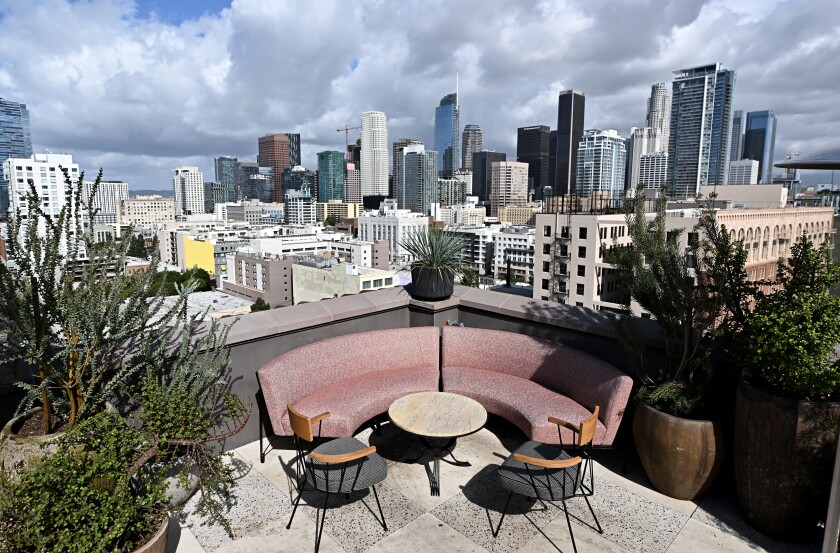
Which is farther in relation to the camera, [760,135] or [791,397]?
[760,135]

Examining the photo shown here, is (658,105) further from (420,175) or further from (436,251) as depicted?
(436,251)

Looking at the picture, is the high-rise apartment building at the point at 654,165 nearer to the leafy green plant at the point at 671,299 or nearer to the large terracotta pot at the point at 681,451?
the leafy green plant at the point at 671,299

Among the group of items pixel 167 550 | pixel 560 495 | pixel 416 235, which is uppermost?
pixel 416 235

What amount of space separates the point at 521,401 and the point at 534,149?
19380 cm

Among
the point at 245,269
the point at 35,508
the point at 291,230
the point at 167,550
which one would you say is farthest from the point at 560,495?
the point at 291,230

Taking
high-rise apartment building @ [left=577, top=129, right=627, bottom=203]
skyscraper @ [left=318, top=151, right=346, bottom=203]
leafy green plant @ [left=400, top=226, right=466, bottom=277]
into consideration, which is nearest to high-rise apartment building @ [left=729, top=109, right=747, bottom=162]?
high-rise apartment building @ [left=577, top=129, right=627, bottom=203]

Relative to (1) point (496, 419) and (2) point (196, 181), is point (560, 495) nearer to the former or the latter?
(1) point (496, 419)

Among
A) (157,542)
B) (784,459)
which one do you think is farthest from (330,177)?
(784,459)

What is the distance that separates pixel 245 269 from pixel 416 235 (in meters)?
59.4

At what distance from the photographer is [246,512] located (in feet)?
10.5

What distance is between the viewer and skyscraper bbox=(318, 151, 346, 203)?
19725cm

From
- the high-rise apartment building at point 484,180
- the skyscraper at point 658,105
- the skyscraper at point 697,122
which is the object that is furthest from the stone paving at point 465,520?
the skyscraper at point 658,105

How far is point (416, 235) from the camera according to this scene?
5.29 m

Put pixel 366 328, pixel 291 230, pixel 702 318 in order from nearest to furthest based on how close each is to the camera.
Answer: pixel 702 318
pixel 366 328
pixel 291 230
